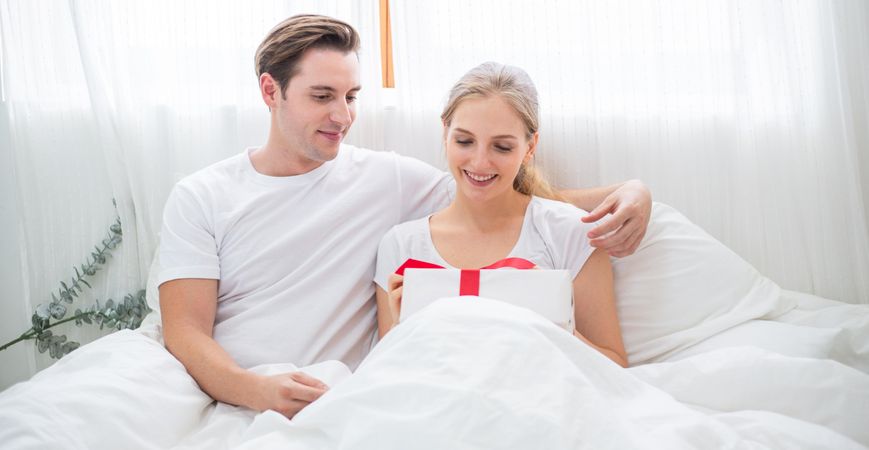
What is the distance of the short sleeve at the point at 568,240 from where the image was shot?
1.45 metres

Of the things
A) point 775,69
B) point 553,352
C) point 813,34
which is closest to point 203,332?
point 553,352

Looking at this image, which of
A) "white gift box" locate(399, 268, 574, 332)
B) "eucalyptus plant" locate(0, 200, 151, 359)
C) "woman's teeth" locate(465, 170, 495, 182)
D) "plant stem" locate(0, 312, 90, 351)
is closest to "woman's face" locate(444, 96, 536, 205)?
"woman's teeth" locate(465, 170, 495, 182)

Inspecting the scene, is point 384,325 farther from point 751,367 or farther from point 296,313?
point 751,367

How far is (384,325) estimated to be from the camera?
59.2 inches

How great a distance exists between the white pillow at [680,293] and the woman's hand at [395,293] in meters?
0.48

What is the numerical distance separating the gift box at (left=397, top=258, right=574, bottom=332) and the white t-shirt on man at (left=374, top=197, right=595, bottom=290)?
0.49 feet

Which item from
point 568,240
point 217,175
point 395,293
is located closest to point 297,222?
point 217,175

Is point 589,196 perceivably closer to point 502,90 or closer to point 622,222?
point 622,222

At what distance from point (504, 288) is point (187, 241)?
0.69m

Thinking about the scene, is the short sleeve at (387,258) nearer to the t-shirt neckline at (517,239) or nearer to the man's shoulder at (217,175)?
the t-shirt neckline at (517,239)

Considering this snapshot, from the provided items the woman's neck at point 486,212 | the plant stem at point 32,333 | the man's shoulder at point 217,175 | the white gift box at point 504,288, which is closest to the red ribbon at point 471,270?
the white gift box at point 504,288

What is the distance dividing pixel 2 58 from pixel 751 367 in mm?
1870

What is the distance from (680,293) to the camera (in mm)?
1521

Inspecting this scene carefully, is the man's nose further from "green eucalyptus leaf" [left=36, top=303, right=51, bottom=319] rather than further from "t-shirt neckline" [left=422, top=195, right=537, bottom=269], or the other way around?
"green eucalyptus leaf" [left=36, top=303, right=51, bottom=319]
